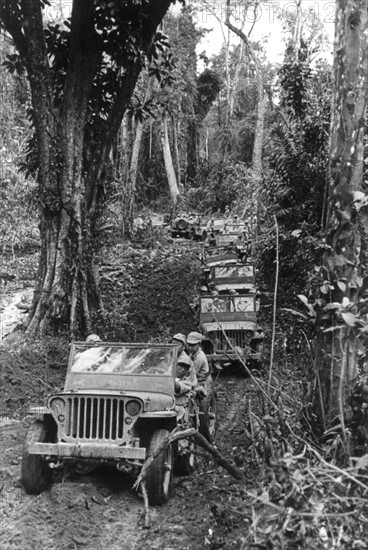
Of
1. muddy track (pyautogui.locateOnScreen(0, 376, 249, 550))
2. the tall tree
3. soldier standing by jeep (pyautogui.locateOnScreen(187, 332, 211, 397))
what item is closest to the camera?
muddy track (pyautogui.locateOnScreen(0, 376, 249, 550))

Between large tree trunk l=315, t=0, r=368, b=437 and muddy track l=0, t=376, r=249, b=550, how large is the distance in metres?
1.70

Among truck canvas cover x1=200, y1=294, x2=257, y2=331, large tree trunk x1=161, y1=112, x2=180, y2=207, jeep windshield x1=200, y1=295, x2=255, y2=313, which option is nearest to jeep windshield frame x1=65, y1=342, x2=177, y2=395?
truck canvas cover x1=200, y1=294, x2=257, y2=331

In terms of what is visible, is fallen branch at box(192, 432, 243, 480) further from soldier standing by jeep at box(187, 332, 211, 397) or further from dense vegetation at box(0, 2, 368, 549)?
soldier standing by jeep at box(187, 332, 211, 397)

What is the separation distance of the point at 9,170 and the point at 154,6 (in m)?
11.7

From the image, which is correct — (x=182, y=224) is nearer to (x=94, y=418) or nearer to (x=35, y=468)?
(x=94, y=418)

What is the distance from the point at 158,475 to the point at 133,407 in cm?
77

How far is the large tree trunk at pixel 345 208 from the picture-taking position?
5797 millimetres

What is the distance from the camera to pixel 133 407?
22.0 ft

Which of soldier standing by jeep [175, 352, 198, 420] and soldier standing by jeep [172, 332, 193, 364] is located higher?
soldier standing by jeep [172, 332, 193, 364]

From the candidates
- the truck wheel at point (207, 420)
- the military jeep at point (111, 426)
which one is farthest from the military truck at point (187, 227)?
the military jeep at point (111, 426)

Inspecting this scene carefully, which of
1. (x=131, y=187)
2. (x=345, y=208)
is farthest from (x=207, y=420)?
(x=131, y=187)

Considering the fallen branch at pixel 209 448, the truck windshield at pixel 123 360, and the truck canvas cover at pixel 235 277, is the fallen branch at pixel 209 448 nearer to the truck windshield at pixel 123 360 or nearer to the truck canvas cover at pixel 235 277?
the truck windshield at pixel 123 360

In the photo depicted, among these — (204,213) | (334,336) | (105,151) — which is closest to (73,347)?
(334,336)

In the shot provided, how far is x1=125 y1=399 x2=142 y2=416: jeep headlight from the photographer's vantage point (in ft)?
21.9
